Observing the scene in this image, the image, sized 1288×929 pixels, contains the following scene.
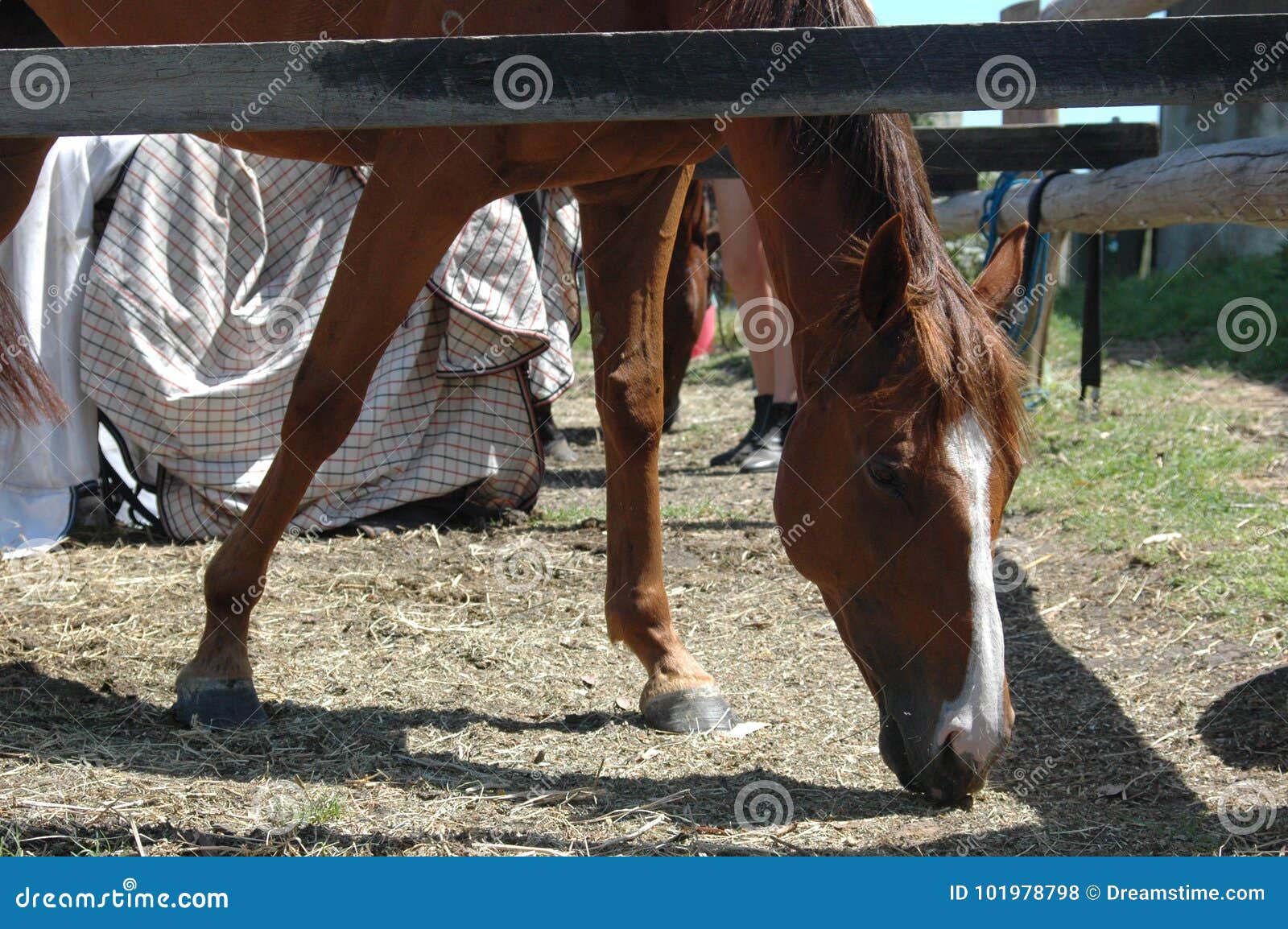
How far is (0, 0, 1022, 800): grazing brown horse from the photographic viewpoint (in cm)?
193

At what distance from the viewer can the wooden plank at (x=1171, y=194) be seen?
3068 mm

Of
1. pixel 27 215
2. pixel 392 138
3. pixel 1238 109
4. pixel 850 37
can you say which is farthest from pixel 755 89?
pixel 1238 109

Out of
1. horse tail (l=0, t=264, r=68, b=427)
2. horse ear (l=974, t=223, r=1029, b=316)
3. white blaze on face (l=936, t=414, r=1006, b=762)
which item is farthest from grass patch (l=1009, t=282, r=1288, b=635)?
horse tail (l=0, t=264, r=68, b=427)

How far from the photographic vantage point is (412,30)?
243 centimetres

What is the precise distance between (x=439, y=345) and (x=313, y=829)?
2.78 metres

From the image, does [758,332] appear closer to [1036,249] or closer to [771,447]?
[771,447]

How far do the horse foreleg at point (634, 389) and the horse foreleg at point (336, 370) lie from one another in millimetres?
520

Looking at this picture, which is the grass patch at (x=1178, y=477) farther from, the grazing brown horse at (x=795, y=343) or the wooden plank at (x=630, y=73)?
the wooden plank at (x=630, y=73)

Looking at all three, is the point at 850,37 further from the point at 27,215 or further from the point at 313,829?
the point at 27,215

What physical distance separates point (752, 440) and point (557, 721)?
3.10m

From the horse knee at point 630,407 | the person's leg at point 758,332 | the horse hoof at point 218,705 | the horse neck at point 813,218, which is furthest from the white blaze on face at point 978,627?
the person's leg at point 758,332

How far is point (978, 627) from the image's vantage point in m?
1.90

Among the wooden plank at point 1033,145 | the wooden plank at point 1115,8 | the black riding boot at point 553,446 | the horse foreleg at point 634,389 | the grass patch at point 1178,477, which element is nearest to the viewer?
the horse foreleg at point 634,389

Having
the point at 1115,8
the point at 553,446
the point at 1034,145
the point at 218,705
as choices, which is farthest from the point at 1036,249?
the point at 218,705
